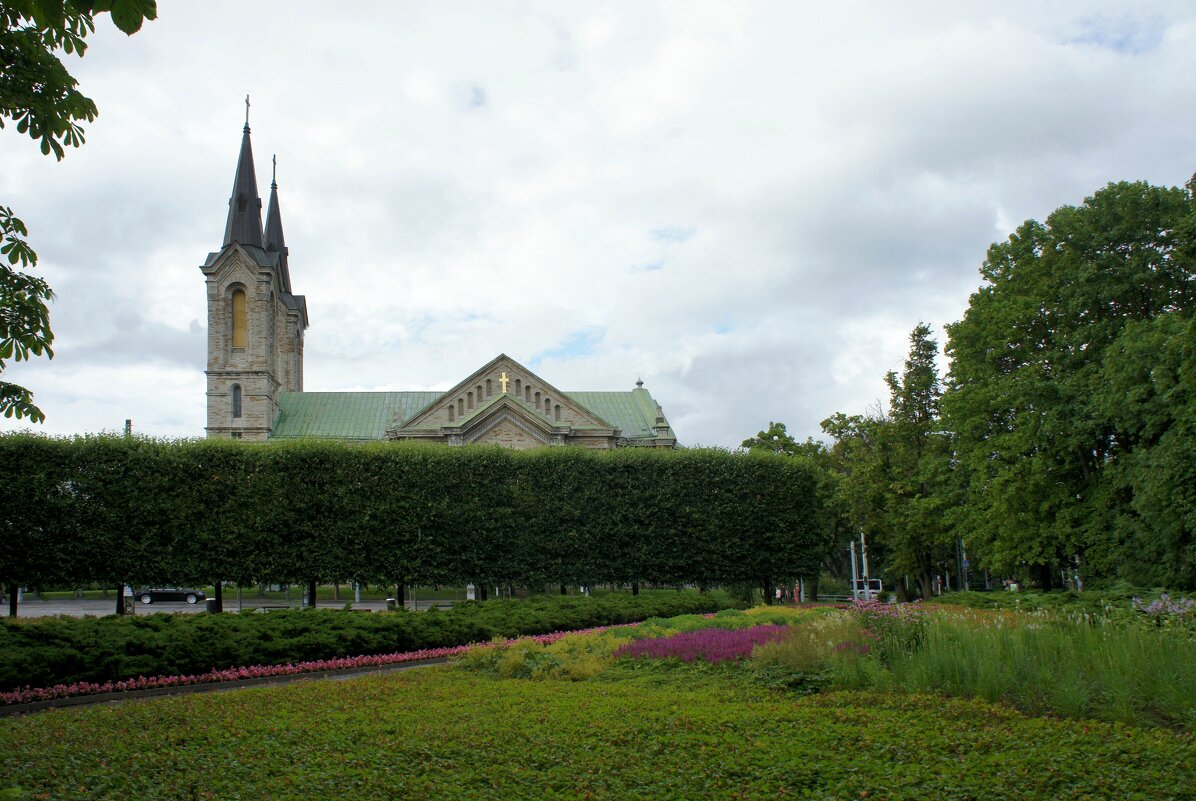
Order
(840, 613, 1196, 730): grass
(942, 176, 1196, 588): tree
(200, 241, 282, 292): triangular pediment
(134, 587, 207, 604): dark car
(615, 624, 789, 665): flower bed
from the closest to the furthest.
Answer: (840, 613, 1196, 730): grass
(615, 624, 789, 665): flower bed
(942, 176, 1196, 588): tree
(134, 587, 207, 604): dark car
(200, 241, 282, 292): triangular pediment

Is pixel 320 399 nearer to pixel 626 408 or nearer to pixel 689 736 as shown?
pixel 626 408

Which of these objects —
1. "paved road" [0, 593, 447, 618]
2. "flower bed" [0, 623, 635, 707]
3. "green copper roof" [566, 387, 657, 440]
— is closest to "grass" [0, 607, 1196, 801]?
"flower bed" [0, 623, 635, 707]

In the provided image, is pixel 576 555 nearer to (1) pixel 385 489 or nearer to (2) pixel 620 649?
(1) pixel 385 489

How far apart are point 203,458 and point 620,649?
62.9ft

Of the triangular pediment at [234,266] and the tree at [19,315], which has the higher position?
the triangular pediment at [234,266]

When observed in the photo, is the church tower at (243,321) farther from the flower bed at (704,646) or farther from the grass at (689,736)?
the grass at (689,736)

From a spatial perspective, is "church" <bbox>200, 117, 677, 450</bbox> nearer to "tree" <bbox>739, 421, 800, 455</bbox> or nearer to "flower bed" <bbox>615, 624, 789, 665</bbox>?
"tree" <bbox>739, 421, 800, 455</bbox>

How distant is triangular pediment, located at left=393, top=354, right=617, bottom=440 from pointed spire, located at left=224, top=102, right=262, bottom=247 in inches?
648

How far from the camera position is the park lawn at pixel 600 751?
676 centimetres

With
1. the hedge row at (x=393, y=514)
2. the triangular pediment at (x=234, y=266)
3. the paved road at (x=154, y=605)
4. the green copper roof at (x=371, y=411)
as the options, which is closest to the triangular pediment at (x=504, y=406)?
the green copper roof at (x=371, y=411)

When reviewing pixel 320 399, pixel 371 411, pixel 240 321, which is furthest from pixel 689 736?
pixel 320 399

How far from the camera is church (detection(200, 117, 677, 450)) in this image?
52.8 m

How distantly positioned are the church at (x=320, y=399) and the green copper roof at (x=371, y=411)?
72 millimetres

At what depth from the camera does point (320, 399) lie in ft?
207
